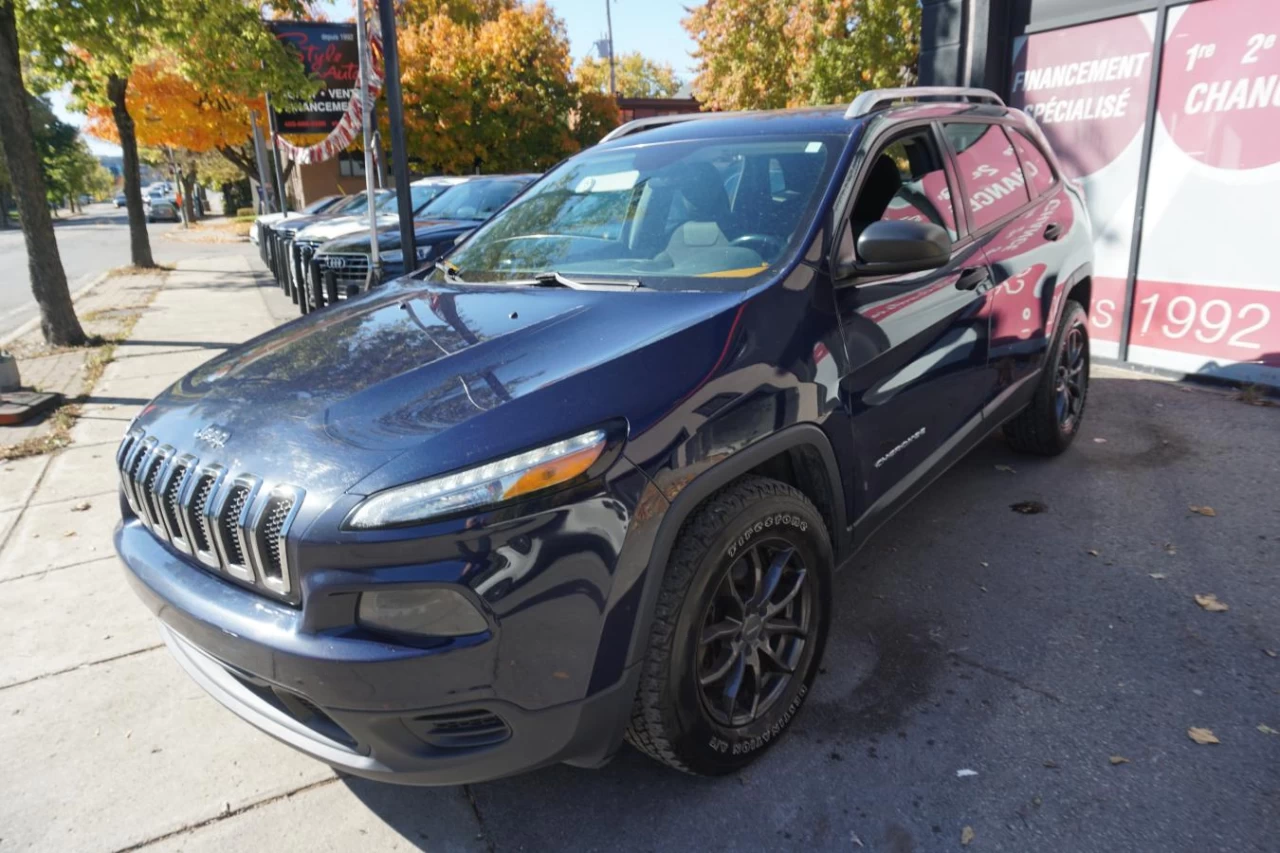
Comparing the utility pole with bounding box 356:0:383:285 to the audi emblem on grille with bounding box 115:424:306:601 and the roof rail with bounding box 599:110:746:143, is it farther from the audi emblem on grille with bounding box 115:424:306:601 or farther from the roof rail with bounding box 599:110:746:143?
the audi emblem on grille with bounding box 115:424:306:601

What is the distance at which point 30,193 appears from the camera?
8.38 metres

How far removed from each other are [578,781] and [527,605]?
0.93 m

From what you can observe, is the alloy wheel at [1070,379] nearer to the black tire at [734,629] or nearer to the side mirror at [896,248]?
the side mirror at [896,248]

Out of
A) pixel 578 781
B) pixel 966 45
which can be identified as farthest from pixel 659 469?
pixel 966 45

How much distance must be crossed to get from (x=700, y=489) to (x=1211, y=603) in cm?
242

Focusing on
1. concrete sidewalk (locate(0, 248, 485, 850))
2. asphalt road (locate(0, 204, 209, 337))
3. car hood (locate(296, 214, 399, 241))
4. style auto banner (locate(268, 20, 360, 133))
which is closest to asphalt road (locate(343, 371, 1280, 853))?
concrete sidewalk (locate(0, 248, 485, 850))

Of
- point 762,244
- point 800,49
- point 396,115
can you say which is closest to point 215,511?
point 762,244

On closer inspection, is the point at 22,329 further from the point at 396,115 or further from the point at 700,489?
the point at 700,489

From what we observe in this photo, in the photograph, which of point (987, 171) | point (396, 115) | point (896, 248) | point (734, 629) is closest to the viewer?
point (734, 629)

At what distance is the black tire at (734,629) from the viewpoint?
85.1 inches

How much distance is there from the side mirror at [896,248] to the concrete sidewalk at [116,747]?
1986 mm

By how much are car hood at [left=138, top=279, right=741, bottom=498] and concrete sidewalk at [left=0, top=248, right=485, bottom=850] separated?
1.03 m

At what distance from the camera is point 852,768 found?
2543mm

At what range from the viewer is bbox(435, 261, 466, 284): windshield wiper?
331cm
